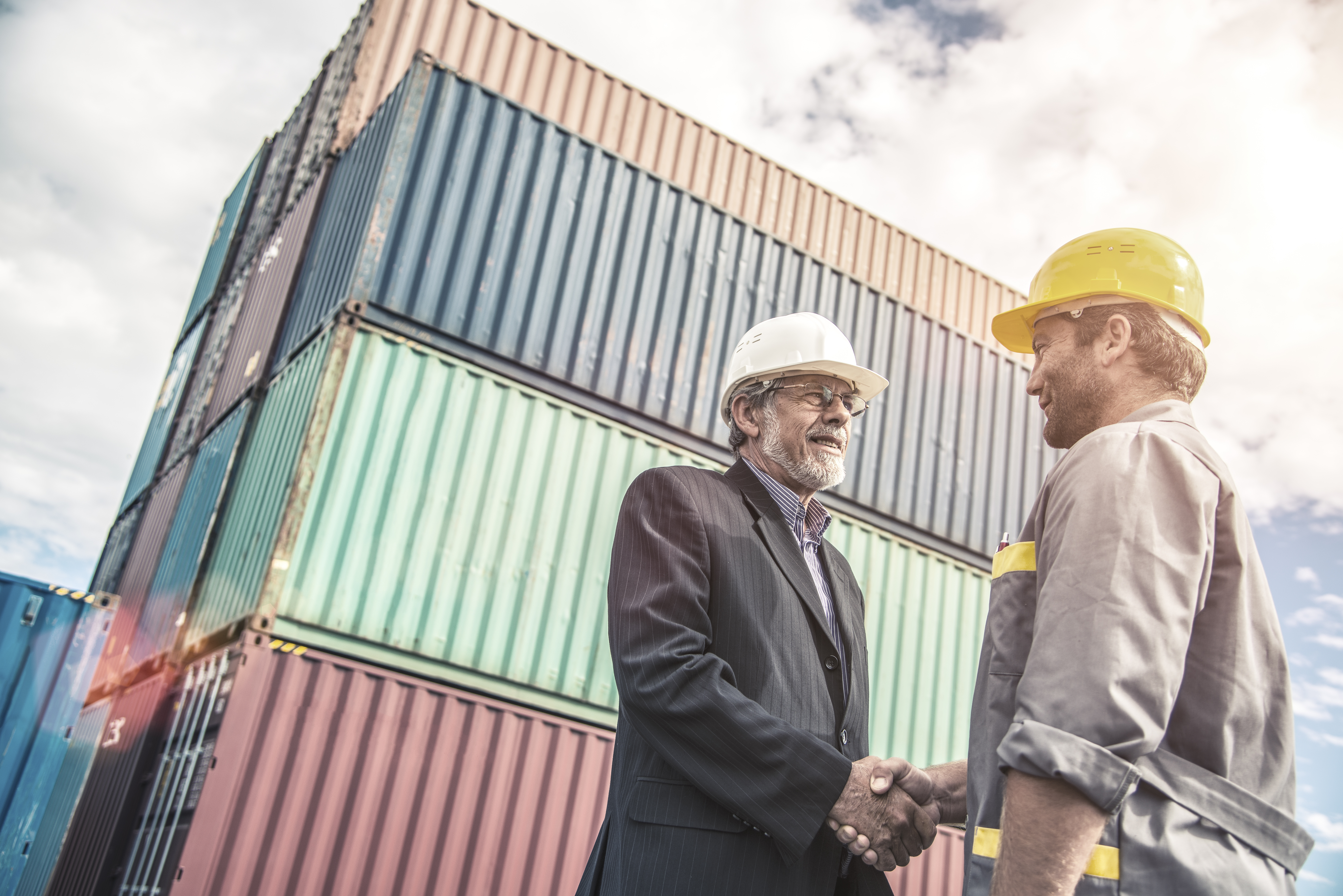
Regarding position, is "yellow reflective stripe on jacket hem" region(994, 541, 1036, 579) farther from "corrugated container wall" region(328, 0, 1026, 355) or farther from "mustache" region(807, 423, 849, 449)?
"corrugated container wall" region(328, 0, 1026, 355)

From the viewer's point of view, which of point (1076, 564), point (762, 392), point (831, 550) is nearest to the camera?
point (1076, 564)

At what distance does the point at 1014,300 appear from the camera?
1273 centimetres

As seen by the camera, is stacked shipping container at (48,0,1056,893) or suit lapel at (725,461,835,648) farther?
stacked shipping container at (48,0,1056,893)

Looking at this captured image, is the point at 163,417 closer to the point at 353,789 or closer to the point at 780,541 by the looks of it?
the point at 353,789

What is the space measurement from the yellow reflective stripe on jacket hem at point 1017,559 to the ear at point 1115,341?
470mm

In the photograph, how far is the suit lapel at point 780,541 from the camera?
2.60m

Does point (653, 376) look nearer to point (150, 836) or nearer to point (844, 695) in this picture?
point (150, 836)

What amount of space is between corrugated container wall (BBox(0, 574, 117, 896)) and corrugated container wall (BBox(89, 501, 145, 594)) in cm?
396

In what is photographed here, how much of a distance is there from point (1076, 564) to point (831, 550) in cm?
148

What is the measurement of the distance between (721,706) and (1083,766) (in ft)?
2.89

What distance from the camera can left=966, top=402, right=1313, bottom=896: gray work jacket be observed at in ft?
4.90

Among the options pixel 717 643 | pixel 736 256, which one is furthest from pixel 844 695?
pixel 736 256

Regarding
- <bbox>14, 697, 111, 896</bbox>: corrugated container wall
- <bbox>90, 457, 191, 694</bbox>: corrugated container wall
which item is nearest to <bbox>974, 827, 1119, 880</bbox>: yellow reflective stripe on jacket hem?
<bbox>14, 697, 111, 896</bbox>: corrugated container wall

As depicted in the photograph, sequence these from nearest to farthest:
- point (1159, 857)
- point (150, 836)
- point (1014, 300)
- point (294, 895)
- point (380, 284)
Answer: point (1159, 857) < point (294, 895) < point (150, 836) < point (380, 284) < point (1014, 300)
